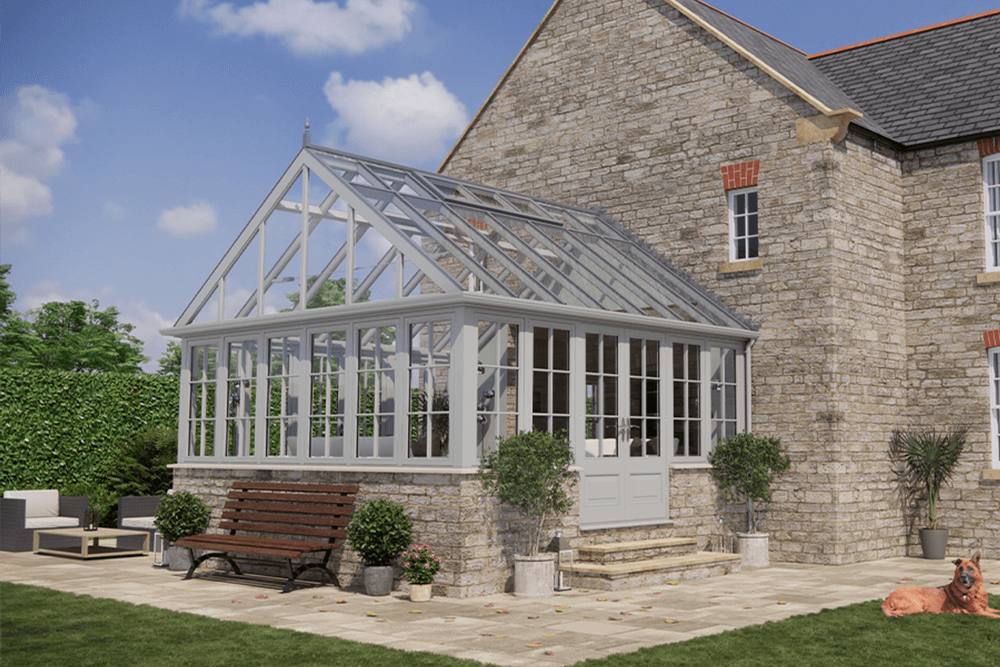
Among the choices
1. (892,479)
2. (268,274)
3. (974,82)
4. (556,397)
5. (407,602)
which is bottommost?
(407,602)

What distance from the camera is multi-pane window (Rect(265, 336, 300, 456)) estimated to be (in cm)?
1222

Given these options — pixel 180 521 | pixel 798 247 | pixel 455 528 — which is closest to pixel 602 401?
pixel 455 528

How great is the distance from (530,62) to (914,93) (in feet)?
19.4

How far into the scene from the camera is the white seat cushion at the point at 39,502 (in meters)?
14.5

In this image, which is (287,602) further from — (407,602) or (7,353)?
(7,353)

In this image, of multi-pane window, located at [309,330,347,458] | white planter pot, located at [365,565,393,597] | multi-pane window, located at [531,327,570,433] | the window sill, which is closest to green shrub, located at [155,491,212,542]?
multi-pane window, located at [309,330,347,458]

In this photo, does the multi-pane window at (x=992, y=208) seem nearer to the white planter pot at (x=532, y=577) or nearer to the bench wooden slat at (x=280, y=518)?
the white planter pot at (x=532, y=577)

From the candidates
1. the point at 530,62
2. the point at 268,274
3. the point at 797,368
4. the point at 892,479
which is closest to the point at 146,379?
the point at 268,274

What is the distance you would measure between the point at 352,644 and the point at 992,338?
9890 mm

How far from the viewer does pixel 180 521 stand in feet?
40.5

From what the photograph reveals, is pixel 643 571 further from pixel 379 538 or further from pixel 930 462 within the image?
pixel 930 462

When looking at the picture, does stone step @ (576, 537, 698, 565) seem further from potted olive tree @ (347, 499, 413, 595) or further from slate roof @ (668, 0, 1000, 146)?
slate roof @ (668, 0, 1000, 146)

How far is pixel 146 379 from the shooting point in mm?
17547

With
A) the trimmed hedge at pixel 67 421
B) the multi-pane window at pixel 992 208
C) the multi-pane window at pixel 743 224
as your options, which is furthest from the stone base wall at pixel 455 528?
the multi-pane window at pixel 992 208
